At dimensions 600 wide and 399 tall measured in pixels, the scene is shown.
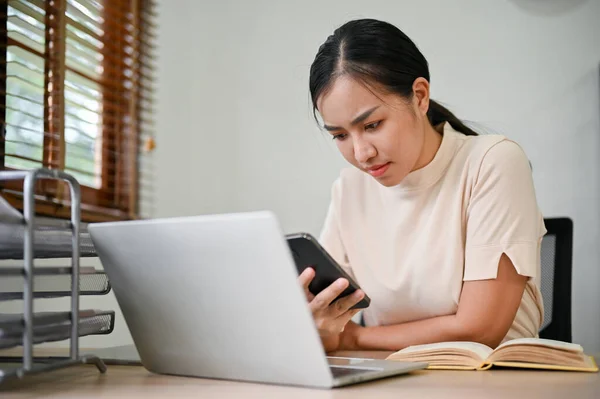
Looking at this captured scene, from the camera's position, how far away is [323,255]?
2.76 ft

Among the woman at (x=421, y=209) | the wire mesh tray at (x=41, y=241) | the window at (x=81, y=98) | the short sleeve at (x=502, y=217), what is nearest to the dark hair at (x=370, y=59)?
the woman at (x=421, y=209)

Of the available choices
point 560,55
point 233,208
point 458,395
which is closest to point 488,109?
point 560,55

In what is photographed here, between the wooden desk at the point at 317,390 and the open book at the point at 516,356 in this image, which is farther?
the open book at the point at 516,356

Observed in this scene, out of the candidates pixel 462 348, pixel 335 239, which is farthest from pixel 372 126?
pixel 462 348

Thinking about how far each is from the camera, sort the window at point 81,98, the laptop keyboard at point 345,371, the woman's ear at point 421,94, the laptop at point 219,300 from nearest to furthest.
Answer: the laptop at point 219,300 < the laptop keyboard at point 345,371 < the woman's ear at point 421,94 < the window at point 81,98

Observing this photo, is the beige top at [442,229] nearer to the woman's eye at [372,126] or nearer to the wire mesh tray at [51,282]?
the woman's eye at [372,126]

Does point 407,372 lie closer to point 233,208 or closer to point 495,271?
point 495,271

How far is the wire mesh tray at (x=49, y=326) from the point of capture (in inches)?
26.5

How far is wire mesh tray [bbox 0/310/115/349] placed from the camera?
674mm

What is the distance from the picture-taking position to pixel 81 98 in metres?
2.21

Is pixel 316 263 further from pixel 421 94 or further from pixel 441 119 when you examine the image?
pixel 441 119

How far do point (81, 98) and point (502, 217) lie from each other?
1.48m

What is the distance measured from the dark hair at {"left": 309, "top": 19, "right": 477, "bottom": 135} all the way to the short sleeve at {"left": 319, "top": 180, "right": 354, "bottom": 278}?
1.04 ft

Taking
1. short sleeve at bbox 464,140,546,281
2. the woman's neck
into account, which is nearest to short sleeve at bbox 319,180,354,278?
the woman's neck
